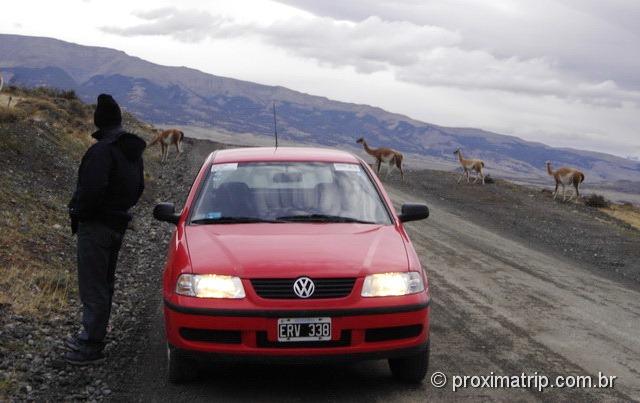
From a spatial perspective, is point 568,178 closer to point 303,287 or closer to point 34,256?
point 34,256

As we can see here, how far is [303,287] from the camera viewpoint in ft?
14.9

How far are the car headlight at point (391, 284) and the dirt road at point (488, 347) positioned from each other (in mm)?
849

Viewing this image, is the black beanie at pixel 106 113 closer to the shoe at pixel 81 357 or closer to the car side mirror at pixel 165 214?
Answer: the car side mirror at pixel 165 214

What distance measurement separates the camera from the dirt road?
506 cm

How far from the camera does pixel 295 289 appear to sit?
4547 millimetres

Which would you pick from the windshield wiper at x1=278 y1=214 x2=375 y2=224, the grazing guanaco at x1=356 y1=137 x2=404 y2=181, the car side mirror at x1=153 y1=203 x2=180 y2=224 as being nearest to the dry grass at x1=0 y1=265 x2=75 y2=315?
the car side mirror at x1=153 y1=203 x2=180 y2=224

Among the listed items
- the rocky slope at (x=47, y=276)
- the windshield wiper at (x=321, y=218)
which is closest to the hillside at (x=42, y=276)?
the rocky slope at (x=47, y=276)

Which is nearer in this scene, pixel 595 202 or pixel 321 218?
pixel 321 218

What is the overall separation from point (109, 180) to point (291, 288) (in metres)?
2.15

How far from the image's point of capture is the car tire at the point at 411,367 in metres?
5.12

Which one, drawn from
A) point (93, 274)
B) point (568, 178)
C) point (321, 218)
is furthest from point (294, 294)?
point (568, 178)

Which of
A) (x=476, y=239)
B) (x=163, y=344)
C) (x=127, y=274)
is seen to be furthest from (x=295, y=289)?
(x=476, y=239)

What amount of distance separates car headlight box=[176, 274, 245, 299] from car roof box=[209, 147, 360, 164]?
6.21 ft

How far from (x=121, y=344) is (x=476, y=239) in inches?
381
